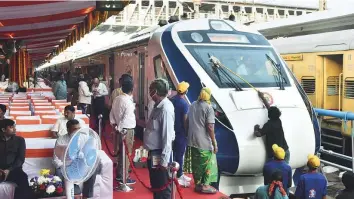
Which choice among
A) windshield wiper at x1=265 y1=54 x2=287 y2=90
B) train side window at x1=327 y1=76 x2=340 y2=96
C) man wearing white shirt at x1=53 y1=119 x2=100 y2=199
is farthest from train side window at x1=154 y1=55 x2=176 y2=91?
train side window at x1=327 y1=76 x2=340 y2=96

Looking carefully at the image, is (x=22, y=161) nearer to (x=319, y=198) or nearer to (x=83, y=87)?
(x=319, y=198)

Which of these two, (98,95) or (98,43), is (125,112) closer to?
(98,95)

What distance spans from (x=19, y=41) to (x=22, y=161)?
962cm

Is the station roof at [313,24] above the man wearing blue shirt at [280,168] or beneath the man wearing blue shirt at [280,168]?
above

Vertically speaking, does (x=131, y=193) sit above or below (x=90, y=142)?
below

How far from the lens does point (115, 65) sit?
43.1 ft

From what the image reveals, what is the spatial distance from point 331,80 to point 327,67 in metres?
0.32

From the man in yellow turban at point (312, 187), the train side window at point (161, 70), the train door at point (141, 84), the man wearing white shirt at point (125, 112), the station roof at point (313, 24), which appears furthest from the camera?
the station roof at point (313, 24)

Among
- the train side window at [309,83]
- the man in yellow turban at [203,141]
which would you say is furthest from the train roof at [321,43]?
the man in yellow turban at [203,141]

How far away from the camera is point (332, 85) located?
34.5 feet

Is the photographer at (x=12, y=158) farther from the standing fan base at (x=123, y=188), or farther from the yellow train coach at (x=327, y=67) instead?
the yellow train coach at (x=327, y=67)

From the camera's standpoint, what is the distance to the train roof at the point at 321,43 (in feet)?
31.9

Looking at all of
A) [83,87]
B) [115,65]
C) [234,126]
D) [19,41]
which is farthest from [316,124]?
[19,41]

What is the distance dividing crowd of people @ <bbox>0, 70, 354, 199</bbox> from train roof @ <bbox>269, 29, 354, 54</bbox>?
3.74 m
